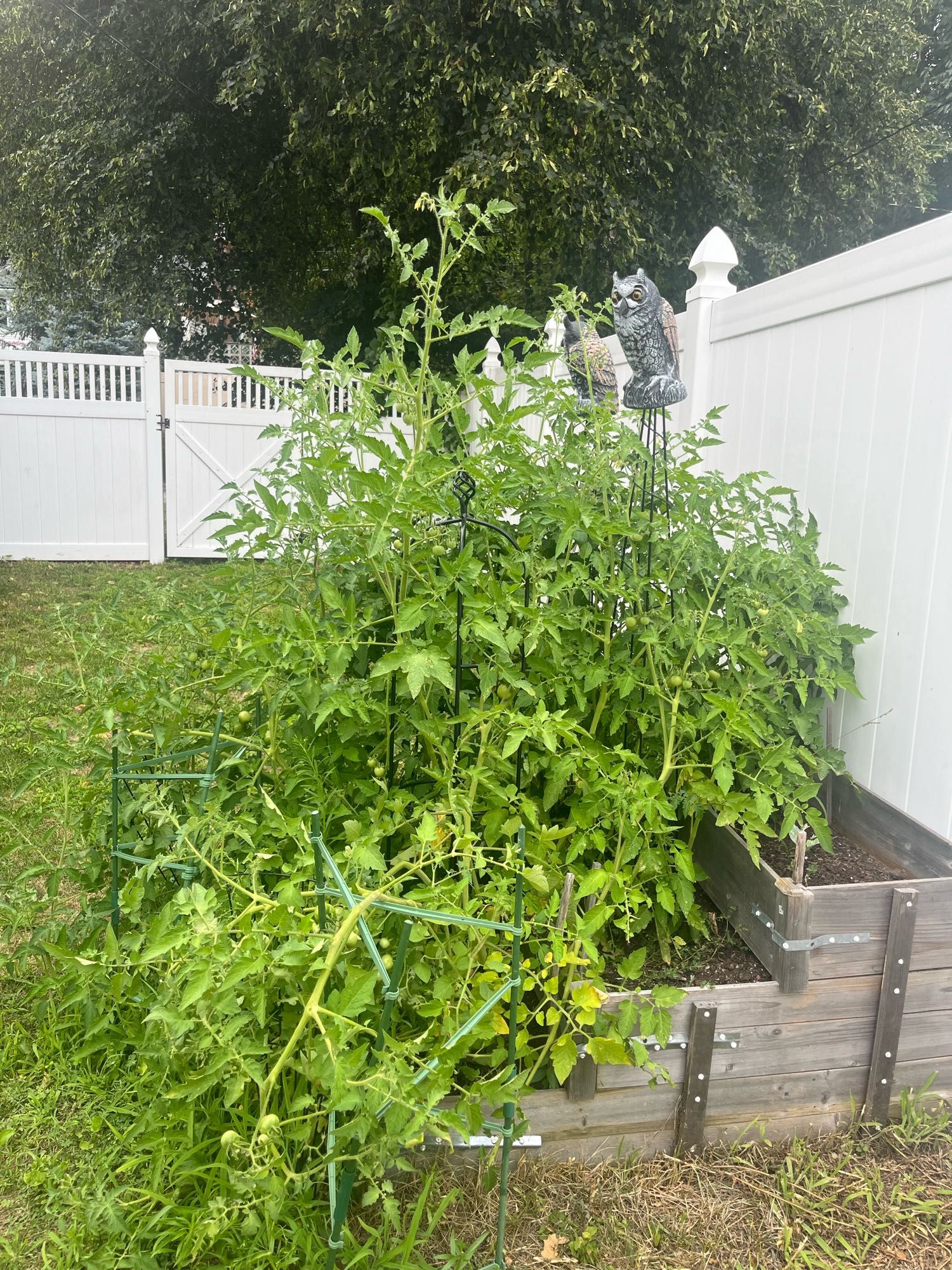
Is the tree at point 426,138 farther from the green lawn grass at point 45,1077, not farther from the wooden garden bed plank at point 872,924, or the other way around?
the wooden garden bed plank at point 872,924

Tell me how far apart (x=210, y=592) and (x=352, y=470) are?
79 cm

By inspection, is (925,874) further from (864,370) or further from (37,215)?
(37,215)

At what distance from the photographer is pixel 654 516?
2219 millimetres

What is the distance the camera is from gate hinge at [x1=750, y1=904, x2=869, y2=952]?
1820 mm

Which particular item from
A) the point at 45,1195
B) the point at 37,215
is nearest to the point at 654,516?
the point at 45,1195

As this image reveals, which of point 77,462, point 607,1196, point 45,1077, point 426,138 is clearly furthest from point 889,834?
point 426,138

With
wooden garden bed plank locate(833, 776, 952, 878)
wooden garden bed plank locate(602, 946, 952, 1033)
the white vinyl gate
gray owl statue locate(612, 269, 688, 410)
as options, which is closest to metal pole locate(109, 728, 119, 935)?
wooden garden bed plank locate(602, 946, 952, 1033)

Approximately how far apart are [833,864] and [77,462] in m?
7.35

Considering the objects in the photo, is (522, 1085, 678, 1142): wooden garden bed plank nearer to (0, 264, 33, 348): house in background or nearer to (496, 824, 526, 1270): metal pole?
(496, 824, 526, 1270): metal pole

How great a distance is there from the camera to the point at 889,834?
229 centimetres

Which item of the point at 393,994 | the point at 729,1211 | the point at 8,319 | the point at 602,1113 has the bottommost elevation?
the point at 729,1211

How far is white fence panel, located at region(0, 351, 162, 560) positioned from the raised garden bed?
730 cm

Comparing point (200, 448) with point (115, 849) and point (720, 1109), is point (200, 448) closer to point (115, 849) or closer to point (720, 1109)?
point (115, 849)

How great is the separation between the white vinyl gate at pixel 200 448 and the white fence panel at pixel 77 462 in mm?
153
